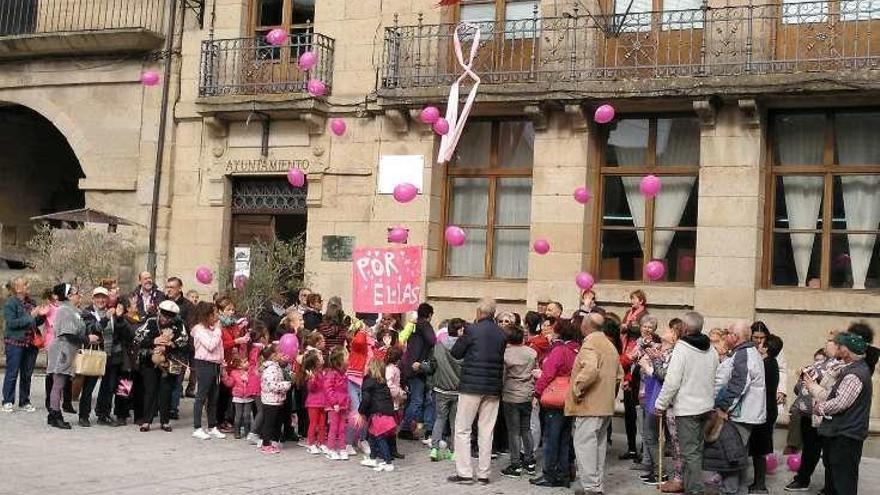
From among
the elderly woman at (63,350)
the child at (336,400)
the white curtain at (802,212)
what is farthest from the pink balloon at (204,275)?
the white curtain at (802,212)

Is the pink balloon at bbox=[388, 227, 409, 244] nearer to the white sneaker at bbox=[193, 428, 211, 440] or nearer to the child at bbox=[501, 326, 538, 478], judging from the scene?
the white sneaker at bbox=[193, 428, 211, 440]

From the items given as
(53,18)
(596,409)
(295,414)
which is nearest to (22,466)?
(295,414)

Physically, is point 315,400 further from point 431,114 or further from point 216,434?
point 431,114

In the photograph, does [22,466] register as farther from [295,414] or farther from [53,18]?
[53,18]

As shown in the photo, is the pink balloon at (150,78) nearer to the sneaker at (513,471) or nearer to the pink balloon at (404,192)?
the pink balloon at (404,192)

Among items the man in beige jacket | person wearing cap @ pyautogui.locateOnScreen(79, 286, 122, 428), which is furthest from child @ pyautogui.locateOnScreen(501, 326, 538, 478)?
person wearing cap @ pyautogui.locateOnScreen(79, 286, 122, 428)

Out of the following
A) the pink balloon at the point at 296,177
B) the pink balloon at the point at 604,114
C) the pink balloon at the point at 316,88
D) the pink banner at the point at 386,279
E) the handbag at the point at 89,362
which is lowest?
the handbag at the point at 89,362

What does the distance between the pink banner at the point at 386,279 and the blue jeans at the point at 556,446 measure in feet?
8.66

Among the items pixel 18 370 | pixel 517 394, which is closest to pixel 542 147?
pixel 517 394

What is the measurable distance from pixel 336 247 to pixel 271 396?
571 centimetres

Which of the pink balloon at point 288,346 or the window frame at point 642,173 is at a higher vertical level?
the window frame at point 642,173

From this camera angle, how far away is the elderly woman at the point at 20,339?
532 inches

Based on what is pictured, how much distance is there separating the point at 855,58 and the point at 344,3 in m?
7.80

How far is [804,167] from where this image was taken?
14.8m
